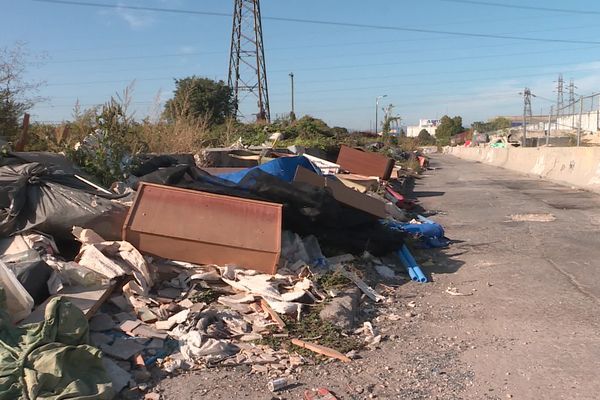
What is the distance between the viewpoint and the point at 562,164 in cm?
1797

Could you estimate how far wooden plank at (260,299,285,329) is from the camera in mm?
4401

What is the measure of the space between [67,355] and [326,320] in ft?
6.93

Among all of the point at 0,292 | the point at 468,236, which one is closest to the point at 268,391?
the point at 0,292

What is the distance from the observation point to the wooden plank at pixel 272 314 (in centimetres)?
440

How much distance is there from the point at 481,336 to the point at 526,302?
1068mm

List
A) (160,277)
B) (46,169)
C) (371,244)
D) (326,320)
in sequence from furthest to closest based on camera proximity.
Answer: (371,244)
(46,169)
(160,277)
(326,320)

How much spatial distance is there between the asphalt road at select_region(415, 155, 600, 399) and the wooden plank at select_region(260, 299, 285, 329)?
4.27ft

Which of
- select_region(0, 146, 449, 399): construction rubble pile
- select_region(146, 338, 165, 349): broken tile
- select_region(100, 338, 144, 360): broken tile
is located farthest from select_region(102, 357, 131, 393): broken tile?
select_region(146, 338, 165, 349): broken tile

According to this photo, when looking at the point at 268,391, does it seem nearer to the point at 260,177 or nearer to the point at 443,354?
the point at 443,354

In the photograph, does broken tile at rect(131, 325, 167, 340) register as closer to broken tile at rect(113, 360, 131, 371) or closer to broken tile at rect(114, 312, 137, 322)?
broken tile at rect(114, 312, 137, 322)

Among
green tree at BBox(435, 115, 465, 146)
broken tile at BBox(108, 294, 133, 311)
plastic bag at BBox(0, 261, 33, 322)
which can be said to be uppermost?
green tree at BBox(435, 115, 465, 146)

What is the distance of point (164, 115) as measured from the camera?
1333cm

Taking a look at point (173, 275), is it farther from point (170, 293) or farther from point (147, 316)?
point (147, 316)

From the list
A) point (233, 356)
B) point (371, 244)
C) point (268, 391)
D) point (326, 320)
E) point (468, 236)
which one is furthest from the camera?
point (468, 236)
